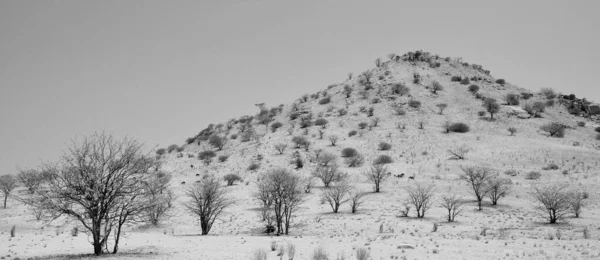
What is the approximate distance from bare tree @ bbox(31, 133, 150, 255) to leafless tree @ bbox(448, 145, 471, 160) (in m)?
40.2

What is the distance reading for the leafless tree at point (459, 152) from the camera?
47.2m

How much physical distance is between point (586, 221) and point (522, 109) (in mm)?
44026

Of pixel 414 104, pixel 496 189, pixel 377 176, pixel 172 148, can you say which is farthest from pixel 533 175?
pixel 172 148

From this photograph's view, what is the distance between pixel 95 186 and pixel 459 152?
4374cm

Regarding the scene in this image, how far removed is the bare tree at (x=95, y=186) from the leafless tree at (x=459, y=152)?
40.2 metres

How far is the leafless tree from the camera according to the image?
47219 mm

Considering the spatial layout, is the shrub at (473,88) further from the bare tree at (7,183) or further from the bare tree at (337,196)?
the bare tree at (7,183)

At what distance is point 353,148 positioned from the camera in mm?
53562

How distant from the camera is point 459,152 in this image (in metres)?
48.5

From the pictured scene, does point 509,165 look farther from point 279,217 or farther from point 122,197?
point 122,197

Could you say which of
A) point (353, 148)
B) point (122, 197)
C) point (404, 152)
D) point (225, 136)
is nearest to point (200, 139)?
point (225, 136)

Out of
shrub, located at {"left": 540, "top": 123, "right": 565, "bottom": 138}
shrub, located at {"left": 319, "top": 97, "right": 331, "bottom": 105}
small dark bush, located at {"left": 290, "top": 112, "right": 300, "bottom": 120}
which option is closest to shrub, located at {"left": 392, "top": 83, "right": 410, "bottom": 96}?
shrub, located at {"left": 319, "top": 97, "right": 331, "bottom": 105}

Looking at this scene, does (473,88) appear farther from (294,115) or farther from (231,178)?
(231,178)

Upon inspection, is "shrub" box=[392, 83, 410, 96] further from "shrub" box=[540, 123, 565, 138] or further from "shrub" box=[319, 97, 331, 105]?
"shrub" box=[540, 123, 565, 138]
